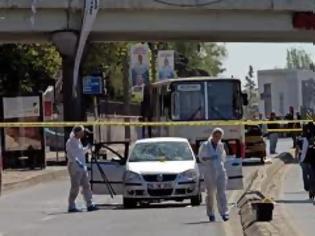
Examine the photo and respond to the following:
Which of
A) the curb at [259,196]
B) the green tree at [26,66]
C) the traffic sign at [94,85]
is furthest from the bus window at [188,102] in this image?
the green tree at [26,66]

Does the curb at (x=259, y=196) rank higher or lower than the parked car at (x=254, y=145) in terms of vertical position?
lower

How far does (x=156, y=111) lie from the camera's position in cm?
3625

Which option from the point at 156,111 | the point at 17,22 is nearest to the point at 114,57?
the point at 17,22

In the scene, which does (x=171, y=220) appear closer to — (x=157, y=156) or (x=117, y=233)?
(x=117, y=233)

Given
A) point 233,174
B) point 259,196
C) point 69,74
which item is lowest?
point 259,196

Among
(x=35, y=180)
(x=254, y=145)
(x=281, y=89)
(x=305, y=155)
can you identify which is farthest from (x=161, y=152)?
(x=281, y=89)

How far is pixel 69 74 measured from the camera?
5338cm

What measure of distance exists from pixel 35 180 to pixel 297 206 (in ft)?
51.4

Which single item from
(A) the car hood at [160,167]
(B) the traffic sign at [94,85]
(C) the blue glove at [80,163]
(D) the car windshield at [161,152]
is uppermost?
(B) the traffic sign at [94,85]

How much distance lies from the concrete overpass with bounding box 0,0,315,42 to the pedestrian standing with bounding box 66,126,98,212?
26636 mm

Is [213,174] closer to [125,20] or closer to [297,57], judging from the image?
[125,20]

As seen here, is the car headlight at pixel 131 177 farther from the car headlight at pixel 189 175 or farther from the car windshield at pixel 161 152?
the car headlight at pixel 189 175

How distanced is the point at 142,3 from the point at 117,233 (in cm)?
3323

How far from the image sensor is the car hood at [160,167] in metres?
24.7
